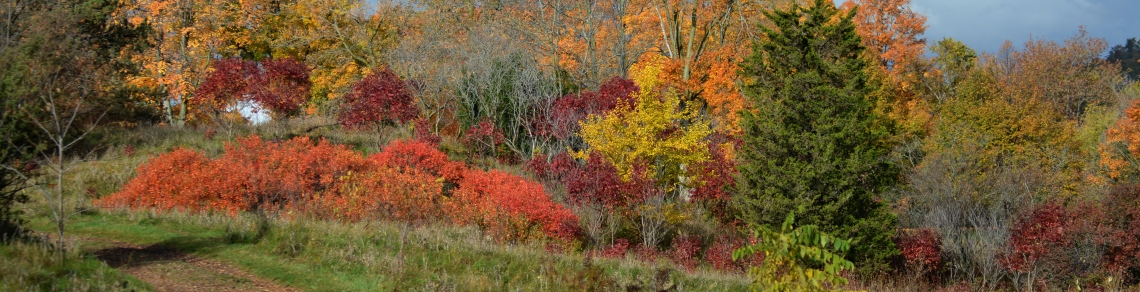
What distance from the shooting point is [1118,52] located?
111 m

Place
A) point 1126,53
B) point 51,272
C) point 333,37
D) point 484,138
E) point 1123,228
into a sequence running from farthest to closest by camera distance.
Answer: point 1126,53
point 333,37
point 484,138
point 1123,228
point 51,272

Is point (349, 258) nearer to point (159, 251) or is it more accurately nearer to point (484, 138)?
point (159, 251)

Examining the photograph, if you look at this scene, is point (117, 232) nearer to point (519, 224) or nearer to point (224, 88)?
point (519, 224)

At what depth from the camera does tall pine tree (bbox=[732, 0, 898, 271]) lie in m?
18.8

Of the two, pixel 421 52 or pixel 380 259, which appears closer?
pixel 380 259

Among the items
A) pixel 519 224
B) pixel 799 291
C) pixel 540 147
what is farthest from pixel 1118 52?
pixel 799 291

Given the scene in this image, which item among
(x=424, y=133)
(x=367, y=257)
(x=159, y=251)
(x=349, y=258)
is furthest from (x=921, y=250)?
(x=159, y=251)

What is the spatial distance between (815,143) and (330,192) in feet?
39.4

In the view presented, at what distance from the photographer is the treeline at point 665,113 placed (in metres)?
19.1

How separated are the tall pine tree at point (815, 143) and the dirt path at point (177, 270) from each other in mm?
12485

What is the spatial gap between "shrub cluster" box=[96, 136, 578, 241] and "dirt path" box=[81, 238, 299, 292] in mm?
4641

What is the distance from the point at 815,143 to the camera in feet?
61.6

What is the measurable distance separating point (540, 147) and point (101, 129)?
1479cm

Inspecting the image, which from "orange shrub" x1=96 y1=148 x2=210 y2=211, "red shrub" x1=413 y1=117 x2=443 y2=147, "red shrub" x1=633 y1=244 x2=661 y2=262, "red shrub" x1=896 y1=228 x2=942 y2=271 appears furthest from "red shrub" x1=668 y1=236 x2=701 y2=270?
"orange shrub" x1=96 y1=148 x2=210 y2=211
